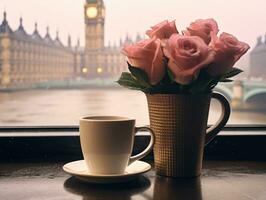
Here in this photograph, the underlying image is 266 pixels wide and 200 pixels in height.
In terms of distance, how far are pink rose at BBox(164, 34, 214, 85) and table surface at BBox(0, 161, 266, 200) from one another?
0.20 metres

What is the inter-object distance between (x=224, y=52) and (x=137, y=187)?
1.00ft

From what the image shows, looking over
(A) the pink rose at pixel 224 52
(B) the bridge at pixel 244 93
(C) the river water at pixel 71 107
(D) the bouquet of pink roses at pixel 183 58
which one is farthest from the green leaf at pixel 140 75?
(B) the bridge at pixel 244 93

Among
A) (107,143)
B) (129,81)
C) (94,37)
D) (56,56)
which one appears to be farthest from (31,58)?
(107,143)

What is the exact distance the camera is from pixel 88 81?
4.83 feet

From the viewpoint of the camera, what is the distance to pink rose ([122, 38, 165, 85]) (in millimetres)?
843

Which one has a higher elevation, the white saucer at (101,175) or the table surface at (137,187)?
the white saucer at (101,175)

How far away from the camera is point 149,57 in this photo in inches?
33.4

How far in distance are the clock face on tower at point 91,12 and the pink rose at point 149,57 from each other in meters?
0.52

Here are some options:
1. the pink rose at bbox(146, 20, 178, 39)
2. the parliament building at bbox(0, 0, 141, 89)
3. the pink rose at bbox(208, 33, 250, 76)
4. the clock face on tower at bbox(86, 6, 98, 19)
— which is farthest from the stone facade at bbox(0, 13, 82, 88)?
the pink rose at bbox(208, 33, 250, 76)

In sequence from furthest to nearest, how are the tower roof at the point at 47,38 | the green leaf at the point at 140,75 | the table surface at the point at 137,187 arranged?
the tower roof at the point at 47,38 < the green leaf at the point at 140,75 < the table surface at the point at 137,187

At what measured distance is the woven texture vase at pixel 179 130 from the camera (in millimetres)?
861

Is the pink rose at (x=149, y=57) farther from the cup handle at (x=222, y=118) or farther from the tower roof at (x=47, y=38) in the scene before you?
the tower roof at (x=47, y=38)

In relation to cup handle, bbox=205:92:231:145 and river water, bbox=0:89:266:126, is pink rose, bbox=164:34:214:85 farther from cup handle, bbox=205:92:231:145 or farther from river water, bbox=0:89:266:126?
river water, bbox=0:89:266:126

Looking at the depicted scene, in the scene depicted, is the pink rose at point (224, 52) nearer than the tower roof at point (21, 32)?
Yes
